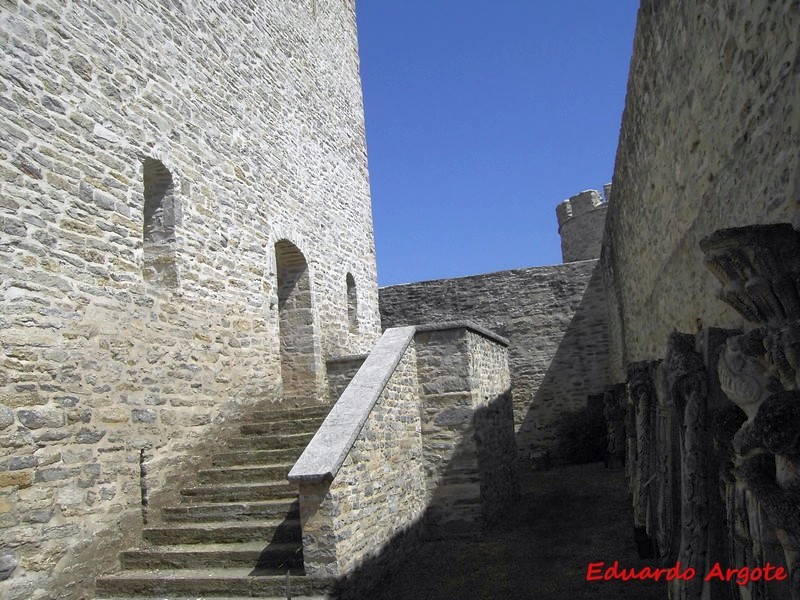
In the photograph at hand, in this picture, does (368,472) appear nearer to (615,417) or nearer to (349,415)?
(349,415)

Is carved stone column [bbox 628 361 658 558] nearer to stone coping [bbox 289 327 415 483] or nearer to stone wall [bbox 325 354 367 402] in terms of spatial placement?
stone coping [bbox 289 327 415 483]

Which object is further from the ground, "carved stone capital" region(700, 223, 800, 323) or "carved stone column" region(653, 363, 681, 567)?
"carved stone capital" region(700, 223, 800, 323)

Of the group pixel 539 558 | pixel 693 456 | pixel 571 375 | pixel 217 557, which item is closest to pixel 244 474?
pixel 217 557

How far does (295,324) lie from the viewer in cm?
1021

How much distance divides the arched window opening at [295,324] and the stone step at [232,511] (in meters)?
3.37

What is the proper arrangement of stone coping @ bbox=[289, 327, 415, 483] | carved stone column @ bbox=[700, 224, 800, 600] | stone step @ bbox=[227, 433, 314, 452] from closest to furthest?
carved stone column @ bbox=[700, 224, 800, 600] → stone coping @ bbox=[289, 327, 415, 483] → stone step @ bbox=[227, 433, 314, 452]

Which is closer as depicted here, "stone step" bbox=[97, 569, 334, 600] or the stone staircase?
"stone step" bbox=[97, 569, 334, 600]

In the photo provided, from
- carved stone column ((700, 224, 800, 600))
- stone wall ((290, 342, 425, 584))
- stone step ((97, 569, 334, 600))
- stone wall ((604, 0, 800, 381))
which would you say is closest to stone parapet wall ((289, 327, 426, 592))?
stone wall ((290, 342, 425, 584))

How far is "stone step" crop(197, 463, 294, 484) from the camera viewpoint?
22.4ft

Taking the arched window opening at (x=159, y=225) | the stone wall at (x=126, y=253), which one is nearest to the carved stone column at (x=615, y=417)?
the stone wall at (x=126, y=253)

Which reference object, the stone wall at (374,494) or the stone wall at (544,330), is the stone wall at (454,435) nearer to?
the stone wall at (374,494)

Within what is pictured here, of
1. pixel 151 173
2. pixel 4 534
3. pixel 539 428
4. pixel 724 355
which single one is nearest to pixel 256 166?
pixel 151 173

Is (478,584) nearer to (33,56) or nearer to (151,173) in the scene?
(151,173)

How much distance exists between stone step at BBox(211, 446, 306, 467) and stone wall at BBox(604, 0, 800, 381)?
387 centimetres
